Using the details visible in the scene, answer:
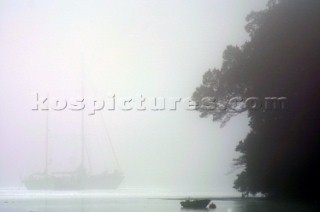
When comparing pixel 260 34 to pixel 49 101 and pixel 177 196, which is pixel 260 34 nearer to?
pixel 177 196

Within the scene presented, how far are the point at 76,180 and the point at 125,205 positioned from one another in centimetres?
56

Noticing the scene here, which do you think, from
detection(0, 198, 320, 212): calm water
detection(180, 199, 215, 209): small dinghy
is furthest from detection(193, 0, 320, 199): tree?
detection(180, 199, 215, 209): small dinghy

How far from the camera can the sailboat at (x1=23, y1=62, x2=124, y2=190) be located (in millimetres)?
5570

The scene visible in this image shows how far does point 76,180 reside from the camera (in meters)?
5.73

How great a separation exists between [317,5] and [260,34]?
0.63 meters

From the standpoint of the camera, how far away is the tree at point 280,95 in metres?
5.52

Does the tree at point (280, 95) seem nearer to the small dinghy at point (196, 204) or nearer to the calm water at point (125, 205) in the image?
the calm water at point (125, 205)

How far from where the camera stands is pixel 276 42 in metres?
5.58

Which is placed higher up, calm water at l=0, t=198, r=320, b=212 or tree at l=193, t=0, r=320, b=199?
tree at l=193, t=0, r=320, b=199

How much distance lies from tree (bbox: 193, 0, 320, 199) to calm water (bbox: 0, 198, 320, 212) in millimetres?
137

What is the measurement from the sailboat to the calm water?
0.62 feet

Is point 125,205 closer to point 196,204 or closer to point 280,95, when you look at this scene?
point 196,204

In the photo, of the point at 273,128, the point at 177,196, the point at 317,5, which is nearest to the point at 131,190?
the point at 177,196

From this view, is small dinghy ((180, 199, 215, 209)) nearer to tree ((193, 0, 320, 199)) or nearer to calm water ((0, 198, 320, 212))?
calm water ((0, 198, 320, 212))
